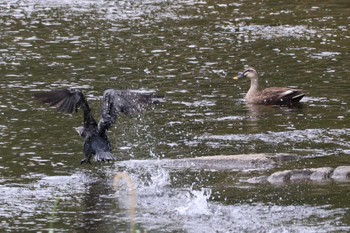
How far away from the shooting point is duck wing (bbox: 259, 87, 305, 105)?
50.6 ft

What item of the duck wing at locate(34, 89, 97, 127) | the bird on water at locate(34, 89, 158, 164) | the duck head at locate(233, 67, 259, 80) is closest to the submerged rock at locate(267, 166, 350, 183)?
the bird on water at locate(34, 89, 158, 164)

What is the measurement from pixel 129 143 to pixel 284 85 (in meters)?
4.43

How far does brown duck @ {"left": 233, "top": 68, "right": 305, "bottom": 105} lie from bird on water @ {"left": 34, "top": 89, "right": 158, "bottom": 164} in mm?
4315

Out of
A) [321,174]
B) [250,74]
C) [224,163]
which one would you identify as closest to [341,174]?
[321,174]

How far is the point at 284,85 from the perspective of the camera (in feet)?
55.0

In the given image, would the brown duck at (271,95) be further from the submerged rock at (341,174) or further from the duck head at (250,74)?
the submerged rock at (341,174)

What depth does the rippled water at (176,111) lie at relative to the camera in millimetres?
9898

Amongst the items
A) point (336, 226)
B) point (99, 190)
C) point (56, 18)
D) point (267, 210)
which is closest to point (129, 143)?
point (99, 190)

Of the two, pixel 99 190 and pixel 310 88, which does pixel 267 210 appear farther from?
pixel 310 88

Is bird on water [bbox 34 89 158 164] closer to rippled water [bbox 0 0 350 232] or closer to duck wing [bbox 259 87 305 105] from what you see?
rippled water [bbox 0 0 350 232]

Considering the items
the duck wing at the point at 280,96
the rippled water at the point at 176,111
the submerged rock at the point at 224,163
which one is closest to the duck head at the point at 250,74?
the rippled water at the point at 176,111

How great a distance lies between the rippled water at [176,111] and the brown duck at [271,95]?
0.14m

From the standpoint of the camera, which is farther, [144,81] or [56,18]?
[56,18]

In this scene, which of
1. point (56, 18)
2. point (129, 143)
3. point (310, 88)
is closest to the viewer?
point (129, 143)
